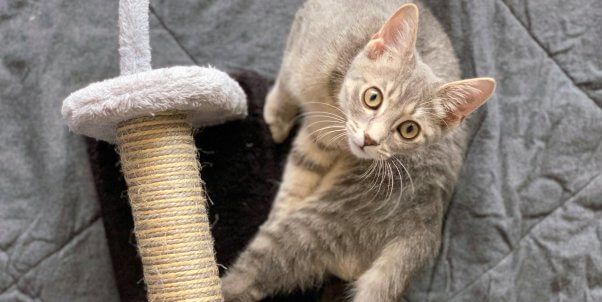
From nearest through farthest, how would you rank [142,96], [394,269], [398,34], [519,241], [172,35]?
Answer: [142,96] < [398,34] < [394,269] < [519,241] < [172,35]

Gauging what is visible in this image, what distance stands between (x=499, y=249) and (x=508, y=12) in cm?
71

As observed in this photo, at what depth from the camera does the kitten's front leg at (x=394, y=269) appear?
1370 millimetres

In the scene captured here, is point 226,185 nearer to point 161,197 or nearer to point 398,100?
point 161,197

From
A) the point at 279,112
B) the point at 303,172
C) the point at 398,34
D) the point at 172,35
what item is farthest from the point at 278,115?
the point at 398,34

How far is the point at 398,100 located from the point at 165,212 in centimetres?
59

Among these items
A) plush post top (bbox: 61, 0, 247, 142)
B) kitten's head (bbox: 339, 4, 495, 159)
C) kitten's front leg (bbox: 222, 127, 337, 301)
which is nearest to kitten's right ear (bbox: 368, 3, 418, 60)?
kitten's head (bbox: 339, 4, 495, 159)

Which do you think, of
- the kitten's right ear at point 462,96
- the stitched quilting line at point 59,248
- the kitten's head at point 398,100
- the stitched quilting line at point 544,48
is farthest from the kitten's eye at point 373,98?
the stitched quilting line at point 59,248

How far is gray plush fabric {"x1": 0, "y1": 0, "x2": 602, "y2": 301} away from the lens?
1.59 m

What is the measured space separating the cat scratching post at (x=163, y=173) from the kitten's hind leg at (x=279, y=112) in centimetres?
38

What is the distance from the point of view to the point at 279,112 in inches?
66.3

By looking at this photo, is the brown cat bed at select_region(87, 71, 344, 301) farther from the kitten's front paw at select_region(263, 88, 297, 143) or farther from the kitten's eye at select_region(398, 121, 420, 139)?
the kitten's eye at select_region(398, 121, 420, 139)

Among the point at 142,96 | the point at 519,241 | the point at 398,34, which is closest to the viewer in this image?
the point at 142,96

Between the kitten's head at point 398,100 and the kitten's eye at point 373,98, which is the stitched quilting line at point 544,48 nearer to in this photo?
the kitten's head at point 398,100

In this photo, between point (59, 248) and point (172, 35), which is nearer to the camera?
point (59, 248)
